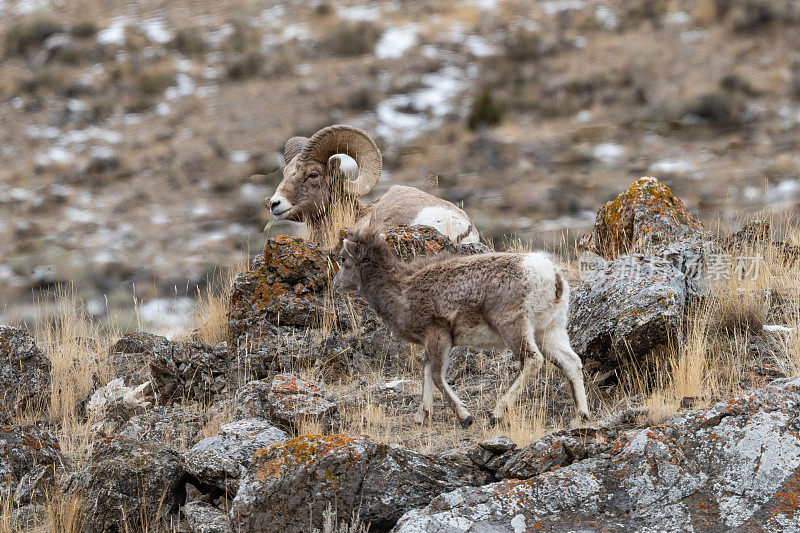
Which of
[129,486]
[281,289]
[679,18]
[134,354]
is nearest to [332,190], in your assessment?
[281,289]

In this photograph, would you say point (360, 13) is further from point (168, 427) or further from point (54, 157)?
point (168, 427)

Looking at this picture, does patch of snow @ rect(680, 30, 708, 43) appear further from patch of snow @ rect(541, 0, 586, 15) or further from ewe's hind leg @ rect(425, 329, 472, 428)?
ewe's hind leg @ rect(425, 329, 472, 428)

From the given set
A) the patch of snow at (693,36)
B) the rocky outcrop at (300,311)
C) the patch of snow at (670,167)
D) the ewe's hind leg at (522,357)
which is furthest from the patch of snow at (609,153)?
the ewe's hind leg at (522,357)

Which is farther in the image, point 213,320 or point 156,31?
point 156,31

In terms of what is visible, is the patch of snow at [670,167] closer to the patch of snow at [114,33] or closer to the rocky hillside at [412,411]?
the rocky hillside at [412,411]

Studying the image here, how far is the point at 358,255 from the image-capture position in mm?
8195

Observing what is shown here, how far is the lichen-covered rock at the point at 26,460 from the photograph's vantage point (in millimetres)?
6793

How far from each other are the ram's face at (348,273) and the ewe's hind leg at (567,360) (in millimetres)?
1978

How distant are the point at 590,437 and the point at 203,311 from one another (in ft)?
20.2

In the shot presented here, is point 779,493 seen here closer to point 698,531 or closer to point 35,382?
point 698,531

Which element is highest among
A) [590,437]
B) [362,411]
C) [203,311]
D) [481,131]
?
[590,437]

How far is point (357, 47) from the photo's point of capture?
177ft

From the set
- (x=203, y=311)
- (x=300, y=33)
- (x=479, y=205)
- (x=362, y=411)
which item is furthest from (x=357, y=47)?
Result: (x=362, y=411)

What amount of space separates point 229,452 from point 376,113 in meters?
41.2
